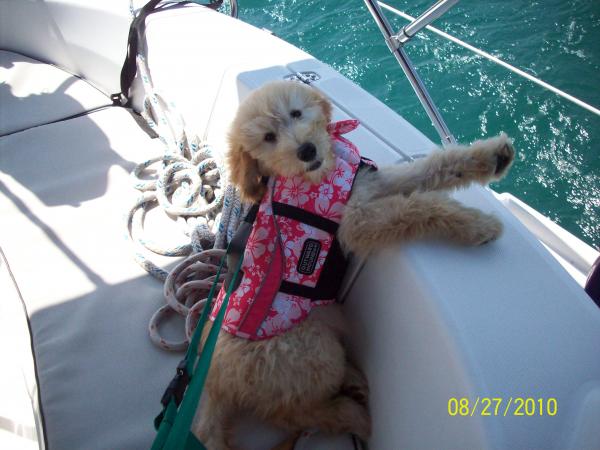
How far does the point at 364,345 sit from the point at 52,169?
1851 millimetres

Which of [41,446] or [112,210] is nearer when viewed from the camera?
[41,446]

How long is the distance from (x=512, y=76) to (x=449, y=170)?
3.25m

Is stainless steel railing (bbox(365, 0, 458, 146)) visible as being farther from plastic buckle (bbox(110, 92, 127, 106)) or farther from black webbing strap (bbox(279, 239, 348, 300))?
plastic buckle (bbox(110, 92, 127, 106))

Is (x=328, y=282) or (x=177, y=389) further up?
→ (x=328, y=282)

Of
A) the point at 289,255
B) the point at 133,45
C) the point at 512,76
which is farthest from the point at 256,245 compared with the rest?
the point at 512,76

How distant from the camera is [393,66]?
4.40m

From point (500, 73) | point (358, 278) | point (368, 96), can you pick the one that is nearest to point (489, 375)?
point (358, 278)

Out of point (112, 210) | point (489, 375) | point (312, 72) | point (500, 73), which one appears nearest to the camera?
point (489, 375)

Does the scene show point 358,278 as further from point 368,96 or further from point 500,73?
point 500,73

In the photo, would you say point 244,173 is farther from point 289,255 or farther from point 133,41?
point 133,41

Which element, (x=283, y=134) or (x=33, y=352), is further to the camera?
(x=33, y=352)

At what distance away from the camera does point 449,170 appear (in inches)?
48.6

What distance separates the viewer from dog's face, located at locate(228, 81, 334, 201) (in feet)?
3.74

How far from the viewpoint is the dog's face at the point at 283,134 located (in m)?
1.14
